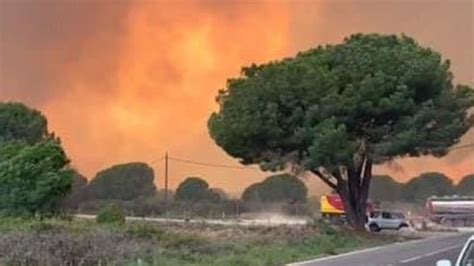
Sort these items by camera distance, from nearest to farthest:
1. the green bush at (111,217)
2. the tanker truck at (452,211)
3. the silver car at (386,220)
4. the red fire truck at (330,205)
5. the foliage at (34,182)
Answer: the green bush at (111,217) < the foliage at (34,182) < the silver car at (386,220) < the red fire truck at (330,205) < the tanker truck at (452,211)

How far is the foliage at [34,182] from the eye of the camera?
4491 centimetres

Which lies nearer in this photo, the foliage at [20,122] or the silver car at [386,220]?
the silver car at [386,220]

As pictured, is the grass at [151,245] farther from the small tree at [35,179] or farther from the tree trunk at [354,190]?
the tree trunk at [354,190]

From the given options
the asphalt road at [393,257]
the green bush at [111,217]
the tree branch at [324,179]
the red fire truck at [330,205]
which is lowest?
the asphalt road at [393,257]

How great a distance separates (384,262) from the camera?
30297 millimetres

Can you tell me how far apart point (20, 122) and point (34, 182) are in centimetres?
4063

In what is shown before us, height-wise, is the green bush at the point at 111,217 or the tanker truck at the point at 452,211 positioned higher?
the tanker truck at the point at 452,211

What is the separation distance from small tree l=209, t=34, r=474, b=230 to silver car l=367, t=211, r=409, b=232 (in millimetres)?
13858

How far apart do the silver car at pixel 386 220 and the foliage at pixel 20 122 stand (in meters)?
30.9

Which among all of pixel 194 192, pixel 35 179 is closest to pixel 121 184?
pixel 194 192

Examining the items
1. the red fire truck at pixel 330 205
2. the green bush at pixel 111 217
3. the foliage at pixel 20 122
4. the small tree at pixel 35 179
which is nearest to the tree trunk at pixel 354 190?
the green bush at pixel 111 217

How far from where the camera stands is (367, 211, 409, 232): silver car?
6825 cm

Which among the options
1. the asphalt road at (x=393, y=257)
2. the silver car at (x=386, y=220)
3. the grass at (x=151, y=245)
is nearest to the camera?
the grass at (x=151, y=245)

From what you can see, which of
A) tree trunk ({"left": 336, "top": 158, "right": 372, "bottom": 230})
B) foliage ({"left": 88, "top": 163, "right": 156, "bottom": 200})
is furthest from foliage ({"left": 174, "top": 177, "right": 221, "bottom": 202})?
tree trunk ({"left": 336, "top": 158, "right": 372, "bottom": 230})
